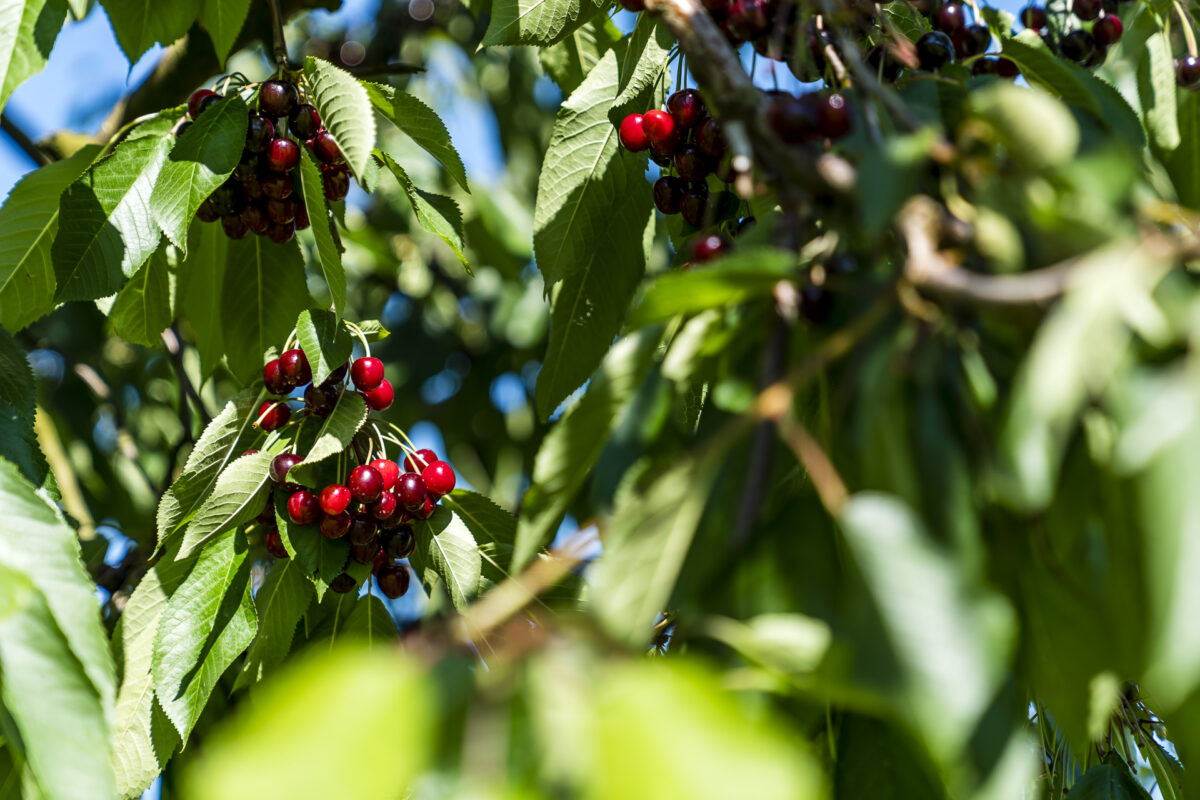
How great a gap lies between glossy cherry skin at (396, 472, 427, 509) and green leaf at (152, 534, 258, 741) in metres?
0.25

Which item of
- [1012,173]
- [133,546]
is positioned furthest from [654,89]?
[133,546]

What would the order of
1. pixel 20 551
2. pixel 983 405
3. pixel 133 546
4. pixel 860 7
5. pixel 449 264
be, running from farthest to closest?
pixel 449 264
pixel 133 546
pixel 860 7
pixel 20 551
pixel 983 405

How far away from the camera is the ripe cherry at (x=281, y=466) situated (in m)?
1.70

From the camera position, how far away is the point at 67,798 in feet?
3.49

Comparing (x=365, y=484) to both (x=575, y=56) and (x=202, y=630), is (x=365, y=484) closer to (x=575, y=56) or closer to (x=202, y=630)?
(x=202, y=630)

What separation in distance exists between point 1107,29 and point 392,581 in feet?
4.70

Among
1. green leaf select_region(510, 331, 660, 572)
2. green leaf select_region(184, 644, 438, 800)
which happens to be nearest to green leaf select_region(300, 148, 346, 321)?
green leaf select_region(510, 331, 660, 572)

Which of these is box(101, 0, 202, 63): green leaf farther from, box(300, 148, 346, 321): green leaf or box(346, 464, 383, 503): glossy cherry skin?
box(346, 464, 383, 503): glossy cherry skin

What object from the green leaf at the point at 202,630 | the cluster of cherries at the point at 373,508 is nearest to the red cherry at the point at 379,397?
the cluster of cherries at the point at 373,508

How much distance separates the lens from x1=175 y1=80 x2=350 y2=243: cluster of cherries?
184cm

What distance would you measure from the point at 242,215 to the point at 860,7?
110cm

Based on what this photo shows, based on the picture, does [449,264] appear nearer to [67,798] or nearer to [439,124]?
[439,124]

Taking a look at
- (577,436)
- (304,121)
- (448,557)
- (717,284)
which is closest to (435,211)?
(304,121)

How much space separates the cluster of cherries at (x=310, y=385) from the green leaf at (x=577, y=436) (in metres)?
0.88
